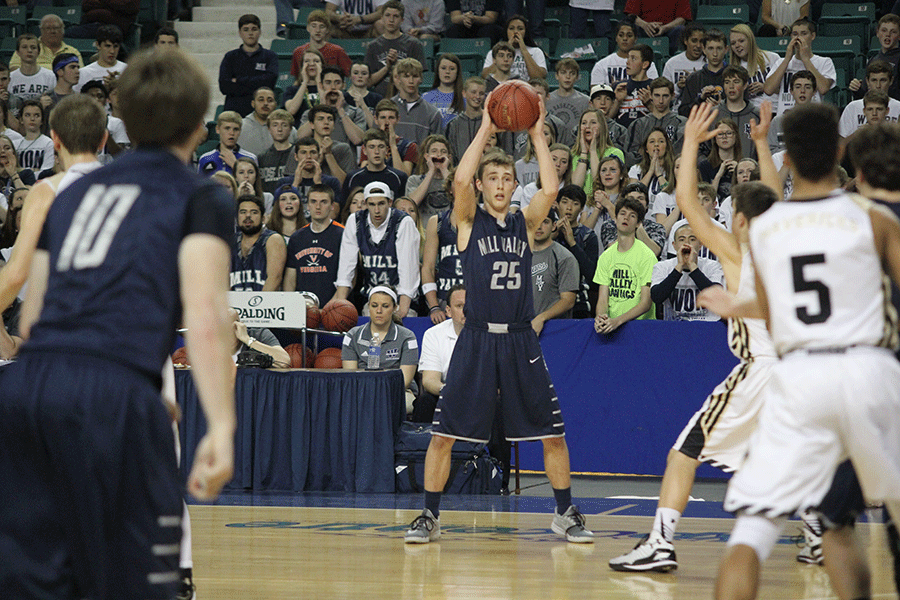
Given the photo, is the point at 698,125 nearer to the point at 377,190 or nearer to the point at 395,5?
the point at 377,190

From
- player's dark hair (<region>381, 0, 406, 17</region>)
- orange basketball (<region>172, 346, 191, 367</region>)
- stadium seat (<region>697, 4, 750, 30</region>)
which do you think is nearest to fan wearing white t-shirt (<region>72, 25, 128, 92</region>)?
player's dark hair (<region>381, 0, 406, 17</region>)

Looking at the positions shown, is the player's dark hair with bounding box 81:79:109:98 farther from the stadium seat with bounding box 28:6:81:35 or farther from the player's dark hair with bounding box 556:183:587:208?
the player's dark hair with bounding box 556:183:587:208

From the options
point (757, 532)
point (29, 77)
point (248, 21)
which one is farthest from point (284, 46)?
point (757, 532)

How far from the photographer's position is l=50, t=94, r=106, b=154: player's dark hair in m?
4.12

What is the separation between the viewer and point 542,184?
671cm

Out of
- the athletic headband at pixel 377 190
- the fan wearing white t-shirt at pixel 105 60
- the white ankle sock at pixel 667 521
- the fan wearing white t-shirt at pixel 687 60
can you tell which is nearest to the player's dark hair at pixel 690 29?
the fan wearing white t-shirt at pixel 687 60

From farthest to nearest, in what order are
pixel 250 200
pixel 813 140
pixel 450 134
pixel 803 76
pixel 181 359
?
pixel 450 134
pixel 803 76
pixel 250 200
pixel 181 359
pixel 813 140

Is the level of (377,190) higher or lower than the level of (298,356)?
higher

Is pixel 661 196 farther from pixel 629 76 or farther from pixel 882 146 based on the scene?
pixel 882 146

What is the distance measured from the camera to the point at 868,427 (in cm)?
322

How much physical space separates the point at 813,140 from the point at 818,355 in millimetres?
711

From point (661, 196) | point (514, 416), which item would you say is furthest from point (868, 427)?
point (661, 196)

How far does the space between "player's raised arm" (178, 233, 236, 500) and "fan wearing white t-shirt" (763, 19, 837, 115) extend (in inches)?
418

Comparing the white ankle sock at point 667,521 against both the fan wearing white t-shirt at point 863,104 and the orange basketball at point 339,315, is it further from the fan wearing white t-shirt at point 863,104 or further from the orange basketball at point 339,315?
the fan wearing white t-shirt at point 863,104
